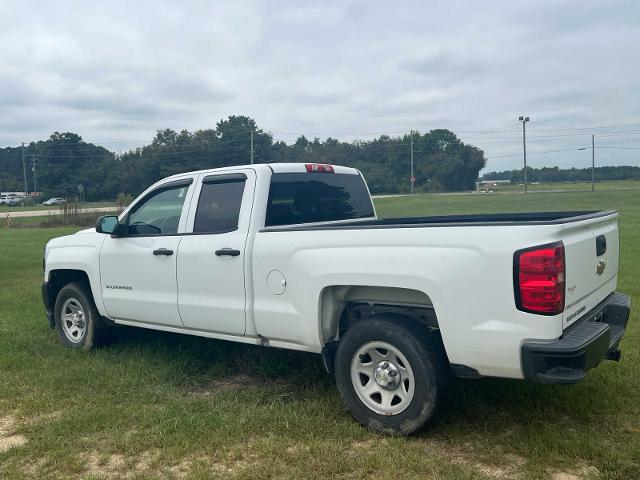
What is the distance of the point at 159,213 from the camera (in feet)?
19.2

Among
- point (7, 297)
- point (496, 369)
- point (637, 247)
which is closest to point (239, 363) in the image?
point (496, 369)

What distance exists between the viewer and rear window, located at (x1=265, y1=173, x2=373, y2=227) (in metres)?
5.20

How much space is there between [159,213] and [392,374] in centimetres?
284

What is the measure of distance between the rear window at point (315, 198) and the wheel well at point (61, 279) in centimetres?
263

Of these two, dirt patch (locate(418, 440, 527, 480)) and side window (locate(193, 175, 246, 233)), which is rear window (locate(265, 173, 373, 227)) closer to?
side window (locate(193, 175, 246, 233))

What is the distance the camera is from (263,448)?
4070 millimetres

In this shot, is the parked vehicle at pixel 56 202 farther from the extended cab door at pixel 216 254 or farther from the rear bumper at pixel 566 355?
the rear bumper at pixel 566 355

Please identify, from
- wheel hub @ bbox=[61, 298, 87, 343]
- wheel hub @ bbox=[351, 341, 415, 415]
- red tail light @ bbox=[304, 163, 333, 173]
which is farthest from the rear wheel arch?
wheel hub @ bbox=[61, 298, 87, 343]

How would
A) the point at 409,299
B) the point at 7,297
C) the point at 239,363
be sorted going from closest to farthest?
the point at 409,299 → the point at 239,363 → the point at 7,297

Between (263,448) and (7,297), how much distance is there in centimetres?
749

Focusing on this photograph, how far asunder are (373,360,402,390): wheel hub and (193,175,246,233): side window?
166 centimetres

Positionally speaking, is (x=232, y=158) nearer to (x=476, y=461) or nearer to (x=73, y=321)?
(x=73, y=321)

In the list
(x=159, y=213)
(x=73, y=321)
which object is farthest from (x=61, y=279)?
(x=159, y=213)

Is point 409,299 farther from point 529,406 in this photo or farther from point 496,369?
point 529,406
